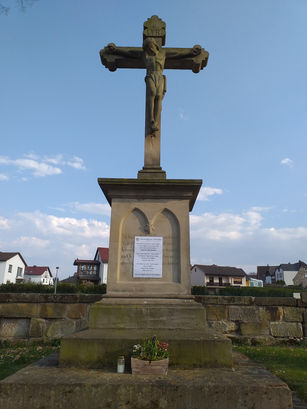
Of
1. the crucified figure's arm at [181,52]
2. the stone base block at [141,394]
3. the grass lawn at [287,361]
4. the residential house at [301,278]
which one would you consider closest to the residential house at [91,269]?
the grass lawn at [287,361]

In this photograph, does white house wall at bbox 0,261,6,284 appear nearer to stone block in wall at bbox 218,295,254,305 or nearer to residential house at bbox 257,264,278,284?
stone block in wall at bbox 218,295,254,305

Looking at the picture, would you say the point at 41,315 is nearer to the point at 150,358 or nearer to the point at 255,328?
the point at 150,358

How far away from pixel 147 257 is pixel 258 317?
4677 mm

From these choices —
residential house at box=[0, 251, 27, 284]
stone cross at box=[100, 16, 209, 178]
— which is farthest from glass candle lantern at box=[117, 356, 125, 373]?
residential house at box=[0, 251, 27, 284]

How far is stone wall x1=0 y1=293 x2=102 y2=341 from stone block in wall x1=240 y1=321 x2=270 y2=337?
11.9ft

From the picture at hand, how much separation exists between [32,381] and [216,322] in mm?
5506

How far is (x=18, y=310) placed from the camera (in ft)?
23.4

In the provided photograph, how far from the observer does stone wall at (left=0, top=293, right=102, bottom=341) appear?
7055 millimetres

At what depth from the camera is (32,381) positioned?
2721 millimetres

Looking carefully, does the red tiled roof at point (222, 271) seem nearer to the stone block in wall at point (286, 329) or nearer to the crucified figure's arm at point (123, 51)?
the stone block in wall at point (286, 329)

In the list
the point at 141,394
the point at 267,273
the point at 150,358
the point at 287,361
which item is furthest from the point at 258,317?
the point at 267,273

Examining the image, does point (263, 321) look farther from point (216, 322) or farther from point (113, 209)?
point (113, 209)

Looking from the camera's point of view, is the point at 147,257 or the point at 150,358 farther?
the point at 147,257

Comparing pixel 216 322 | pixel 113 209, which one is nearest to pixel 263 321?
pixel 216 322
